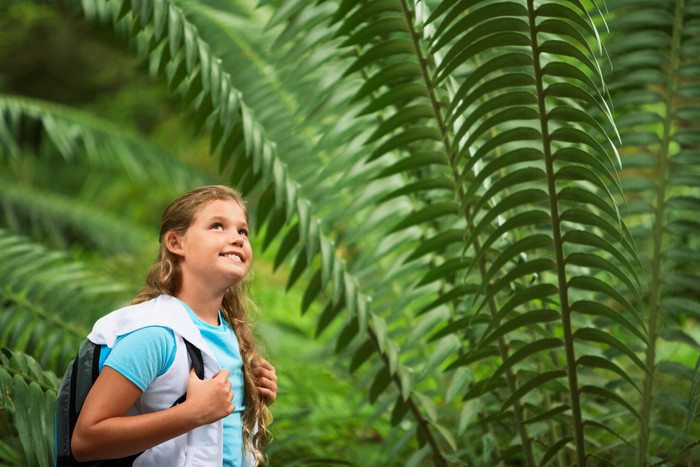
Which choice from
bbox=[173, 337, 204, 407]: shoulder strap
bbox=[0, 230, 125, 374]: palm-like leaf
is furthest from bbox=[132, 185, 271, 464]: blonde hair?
bbox=[0, 230, 125, 374]: palm-like leaf

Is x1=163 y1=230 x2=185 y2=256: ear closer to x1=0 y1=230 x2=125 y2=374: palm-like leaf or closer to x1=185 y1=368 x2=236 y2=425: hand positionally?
x1=185 y1=368 x2=236 y2=425: hand

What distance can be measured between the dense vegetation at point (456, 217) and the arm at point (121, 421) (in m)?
0.34

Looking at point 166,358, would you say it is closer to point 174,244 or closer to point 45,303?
point 174,244

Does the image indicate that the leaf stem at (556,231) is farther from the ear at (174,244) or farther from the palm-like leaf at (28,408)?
the palm-like leaf at (28,408)

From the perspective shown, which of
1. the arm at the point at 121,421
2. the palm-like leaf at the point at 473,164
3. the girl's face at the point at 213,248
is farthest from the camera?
the palm-like leaf at the point at 473,164

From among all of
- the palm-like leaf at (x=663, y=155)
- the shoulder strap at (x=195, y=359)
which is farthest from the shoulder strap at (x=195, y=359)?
the palm-like leaf at (x=663, y=155)

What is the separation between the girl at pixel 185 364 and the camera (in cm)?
82

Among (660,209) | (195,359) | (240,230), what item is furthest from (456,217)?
(195,359)

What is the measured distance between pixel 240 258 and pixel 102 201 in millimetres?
5203

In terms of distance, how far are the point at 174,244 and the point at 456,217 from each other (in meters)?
0.99

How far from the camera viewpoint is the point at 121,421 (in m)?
0.81

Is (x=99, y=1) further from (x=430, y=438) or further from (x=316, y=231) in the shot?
(x=430, y=438)

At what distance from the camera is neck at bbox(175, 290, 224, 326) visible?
37.9 inches

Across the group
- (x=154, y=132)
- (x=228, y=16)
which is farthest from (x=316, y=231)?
(x=154, y=132)
